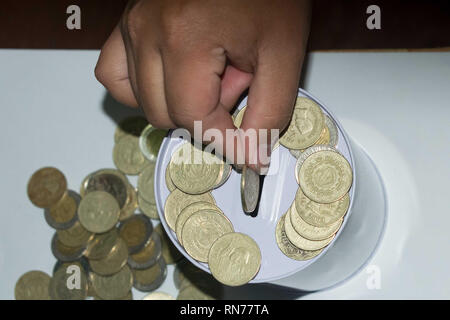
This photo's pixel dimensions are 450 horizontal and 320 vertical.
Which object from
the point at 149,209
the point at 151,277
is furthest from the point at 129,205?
the point at 151,277

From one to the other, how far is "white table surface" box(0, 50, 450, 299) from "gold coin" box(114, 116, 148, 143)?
2 cm

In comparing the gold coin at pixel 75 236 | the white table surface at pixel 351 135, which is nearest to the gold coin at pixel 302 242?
the white table surface at pixel 351 135

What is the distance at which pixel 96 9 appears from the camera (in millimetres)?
1193

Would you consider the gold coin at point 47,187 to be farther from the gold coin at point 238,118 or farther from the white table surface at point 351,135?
the gold coin at point 238,118

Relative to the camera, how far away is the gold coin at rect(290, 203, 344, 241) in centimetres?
77

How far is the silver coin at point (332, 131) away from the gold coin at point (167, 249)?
406 mm

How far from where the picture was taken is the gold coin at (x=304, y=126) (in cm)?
79

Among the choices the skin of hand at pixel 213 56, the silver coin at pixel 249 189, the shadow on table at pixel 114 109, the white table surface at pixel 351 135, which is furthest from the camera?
the shadow on table at pixel 114 109

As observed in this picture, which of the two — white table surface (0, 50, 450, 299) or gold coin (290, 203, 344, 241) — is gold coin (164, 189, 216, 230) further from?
white table surface (0, 50, 450, 299)

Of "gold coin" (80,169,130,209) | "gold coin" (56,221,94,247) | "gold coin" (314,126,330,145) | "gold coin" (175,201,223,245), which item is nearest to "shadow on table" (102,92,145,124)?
"gold coin" (80,169,130,209)

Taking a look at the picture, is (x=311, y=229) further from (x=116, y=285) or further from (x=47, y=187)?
(x=47, y=187)

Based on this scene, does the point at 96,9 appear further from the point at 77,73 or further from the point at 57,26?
the point at 77,73

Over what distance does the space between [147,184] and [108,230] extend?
0.40 ft

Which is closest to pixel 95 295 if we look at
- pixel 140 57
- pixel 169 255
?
pixel 169 255
